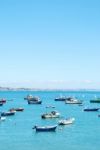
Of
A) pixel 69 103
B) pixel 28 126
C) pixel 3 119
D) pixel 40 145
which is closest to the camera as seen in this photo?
pixel 40 145

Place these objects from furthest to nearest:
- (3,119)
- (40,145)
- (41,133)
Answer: (3,119), (41,133), (40,145)

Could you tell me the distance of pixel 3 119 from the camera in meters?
98.7

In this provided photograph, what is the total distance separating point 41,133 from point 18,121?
23.0 m

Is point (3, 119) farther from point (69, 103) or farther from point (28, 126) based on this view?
point (69, 103)

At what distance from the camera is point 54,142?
6744 cm

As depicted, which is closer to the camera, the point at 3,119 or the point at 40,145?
the point at 40,145

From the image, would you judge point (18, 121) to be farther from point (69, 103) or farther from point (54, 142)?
point (69, 103)

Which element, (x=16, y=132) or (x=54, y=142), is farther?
(x=16, y=132)

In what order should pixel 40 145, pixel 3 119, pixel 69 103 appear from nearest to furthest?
pixel 40 145, pixel 3 119, pixel 69 103

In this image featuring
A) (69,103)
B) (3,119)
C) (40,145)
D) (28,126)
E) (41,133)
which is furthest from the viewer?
(69,103)

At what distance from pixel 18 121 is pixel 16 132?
20.6m

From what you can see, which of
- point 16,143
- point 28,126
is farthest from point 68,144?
point 28,126

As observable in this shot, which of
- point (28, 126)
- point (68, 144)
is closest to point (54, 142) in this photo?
point (68, 144)

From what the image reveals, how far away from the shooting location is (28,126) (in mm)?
88750
